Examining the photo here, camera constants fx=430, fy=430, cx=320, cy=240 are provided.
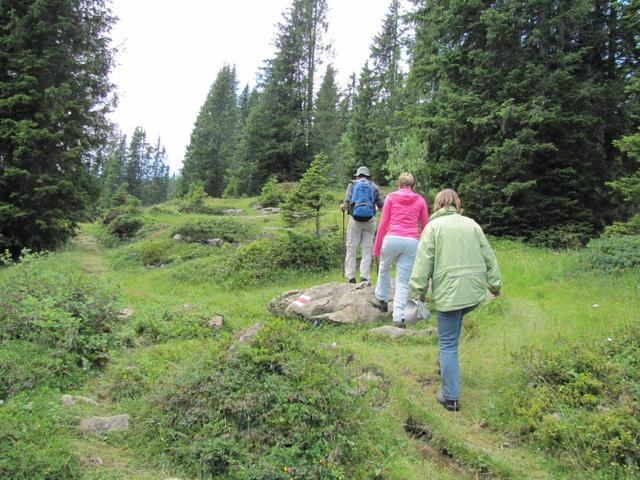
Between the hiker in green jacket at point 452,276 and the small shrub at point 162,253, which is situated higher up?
the hiker in green jacket at point 452,276

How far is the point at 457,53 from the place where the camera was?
14.0 meters

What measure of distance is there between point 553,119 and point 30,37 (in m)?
16.5

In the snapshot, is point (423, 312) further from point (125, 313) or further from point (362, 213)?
point (125, 313)

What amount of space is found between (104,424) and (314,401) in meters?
1.83

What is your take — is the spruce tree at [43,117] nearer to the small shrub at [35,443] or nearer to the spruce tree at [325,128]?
the small shrub at [35,443]

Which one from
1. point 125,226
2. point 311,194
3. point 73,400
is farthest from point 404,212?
point 125,226

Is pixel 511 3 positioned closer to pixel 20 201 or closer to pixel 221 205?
pixel 20 201

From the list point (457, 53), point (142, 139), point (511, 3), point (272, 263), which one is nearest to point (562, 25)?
point (511, 3)

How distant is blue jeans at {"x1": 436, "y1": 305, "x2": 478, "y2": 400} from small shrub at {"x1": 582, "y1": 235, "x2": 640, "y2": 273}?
5.77m

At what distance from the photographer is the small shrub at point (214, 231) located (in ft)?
48.1

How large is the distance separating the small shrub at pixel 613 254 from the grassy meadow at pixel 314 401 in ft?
6.58

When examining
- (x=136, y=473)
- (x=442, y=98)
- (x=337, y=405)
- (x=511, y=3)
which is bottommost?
(x=136, y=473)

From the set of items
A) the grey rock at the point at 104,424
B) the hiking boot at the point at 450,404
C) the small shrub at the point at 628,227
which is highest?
the small shrub at the point at 628,227

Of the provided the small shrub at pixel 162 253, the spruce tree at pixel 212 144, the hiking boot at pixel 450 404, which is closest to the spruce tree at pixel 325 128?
the spruce tree at pixel 212 144
